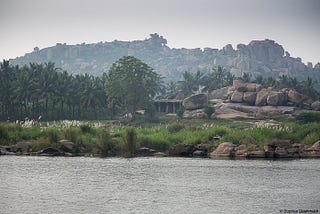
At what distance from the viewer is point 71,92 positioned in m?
121

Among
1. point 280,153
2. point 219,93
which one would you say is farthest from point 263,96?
point 280,153

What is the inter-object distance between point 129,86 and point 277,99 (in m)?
34.5

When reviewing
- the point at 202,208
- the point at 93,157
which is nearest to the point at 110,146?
the point at 93,157

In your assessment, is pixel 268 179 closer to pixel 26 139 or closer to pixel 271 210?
pixel 271 210

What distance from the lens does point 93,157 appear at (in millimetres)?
64688

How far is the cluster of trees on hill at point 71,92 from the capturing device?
388ft

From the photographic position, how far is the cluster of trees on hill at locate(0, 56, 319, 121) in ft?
388

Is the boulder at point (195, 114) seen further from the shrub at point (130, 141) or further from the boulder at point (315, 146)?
the shrub at point (130, 141)

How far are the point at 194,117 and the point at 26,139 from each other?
208ft

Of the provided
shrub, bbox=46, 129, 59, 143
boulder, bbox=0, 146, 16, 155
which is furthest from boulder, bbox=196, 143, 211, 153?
boulder, bbox=0, 146, 16, 155

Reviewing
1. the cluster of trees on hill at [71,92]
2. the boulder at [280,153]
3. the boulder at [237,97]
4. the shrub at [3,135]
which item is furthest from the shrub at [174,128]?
the boulder at [237,97]

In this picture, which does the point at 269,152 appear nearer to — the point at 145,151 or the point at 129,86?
the point at 145,151

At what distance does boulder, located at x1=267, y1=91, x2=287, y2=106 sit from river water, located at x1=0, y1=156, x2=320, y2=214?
2761 inches

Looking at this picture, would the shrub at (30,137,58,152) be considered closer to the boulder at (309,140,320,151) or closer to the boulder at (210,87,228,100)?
the boulder at (309,140,320,151)
